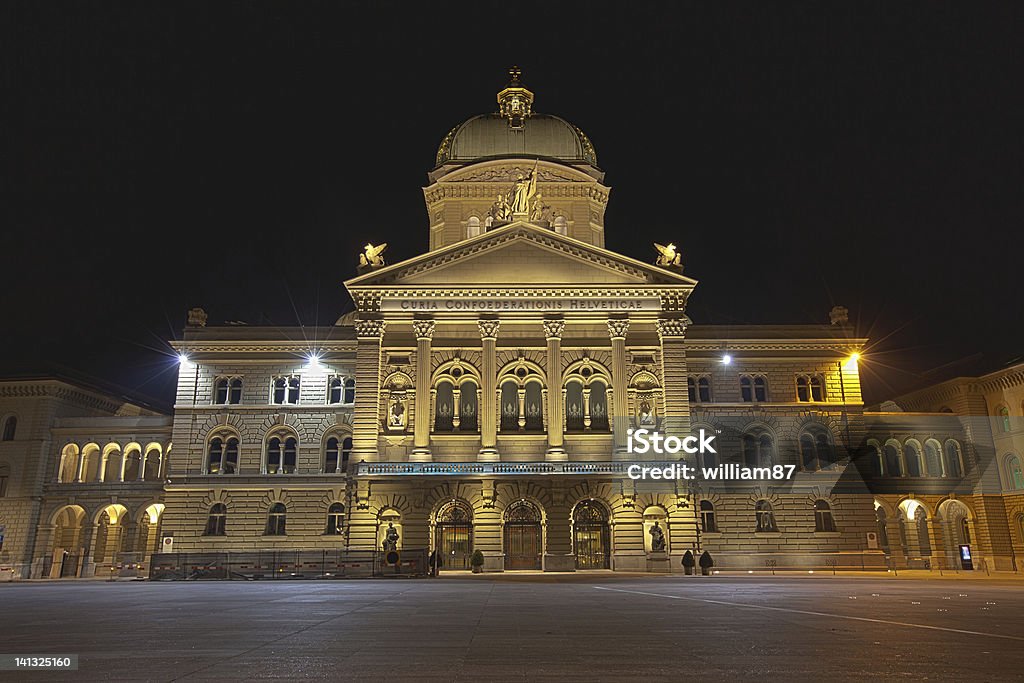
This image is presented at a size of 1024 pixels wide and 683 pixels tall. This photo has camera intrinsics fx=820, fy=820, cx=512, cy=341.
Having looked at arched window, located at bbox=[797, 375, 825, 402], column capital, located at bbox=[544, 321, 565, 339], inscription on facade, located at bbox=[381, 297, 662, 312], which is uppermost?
inscription on facade, located at bbox=[381, 297, 662, 312]

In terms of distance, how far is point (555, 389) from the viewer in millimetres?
47219

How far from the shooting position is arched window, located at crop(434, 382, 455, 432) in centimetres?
4756

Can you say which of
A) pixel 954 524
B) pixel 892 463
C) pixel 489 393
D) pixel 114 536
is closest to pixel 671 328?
pixel 489 393

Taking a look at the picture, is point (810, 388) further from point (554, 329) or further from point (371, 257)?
point (371, 257)

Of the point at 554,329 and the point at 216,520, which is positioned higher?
the point at 554,329

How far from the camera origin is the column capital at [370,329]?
48.3 m

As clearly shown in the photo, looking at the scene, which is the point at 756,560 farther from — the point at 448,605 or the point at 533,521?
the point at 448,605

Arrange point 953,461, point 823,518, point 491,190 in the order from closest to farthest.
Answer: point 823,518 → point 953,461 → point 491,190

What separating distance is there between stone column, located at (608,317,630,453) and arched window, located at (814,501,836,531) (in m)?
14.8

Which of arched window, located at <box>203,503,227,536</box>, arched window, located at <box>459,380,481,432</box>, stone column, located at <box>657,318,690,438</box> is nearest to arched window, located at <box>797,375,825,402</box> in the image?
stone column, located at <box>657,318,690,438</box>

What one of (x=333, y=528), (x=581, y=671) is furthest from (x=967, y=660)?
(x=333, y=528)

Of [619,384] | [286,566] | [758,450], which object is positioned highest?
[619,384]

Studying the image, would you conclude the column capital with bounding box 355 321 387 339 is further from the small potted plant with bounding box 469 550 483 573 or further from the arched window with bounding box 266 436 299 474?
the small potted plant with bounding box 469 550 483 573

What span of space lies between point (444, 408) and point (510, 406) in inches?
152
